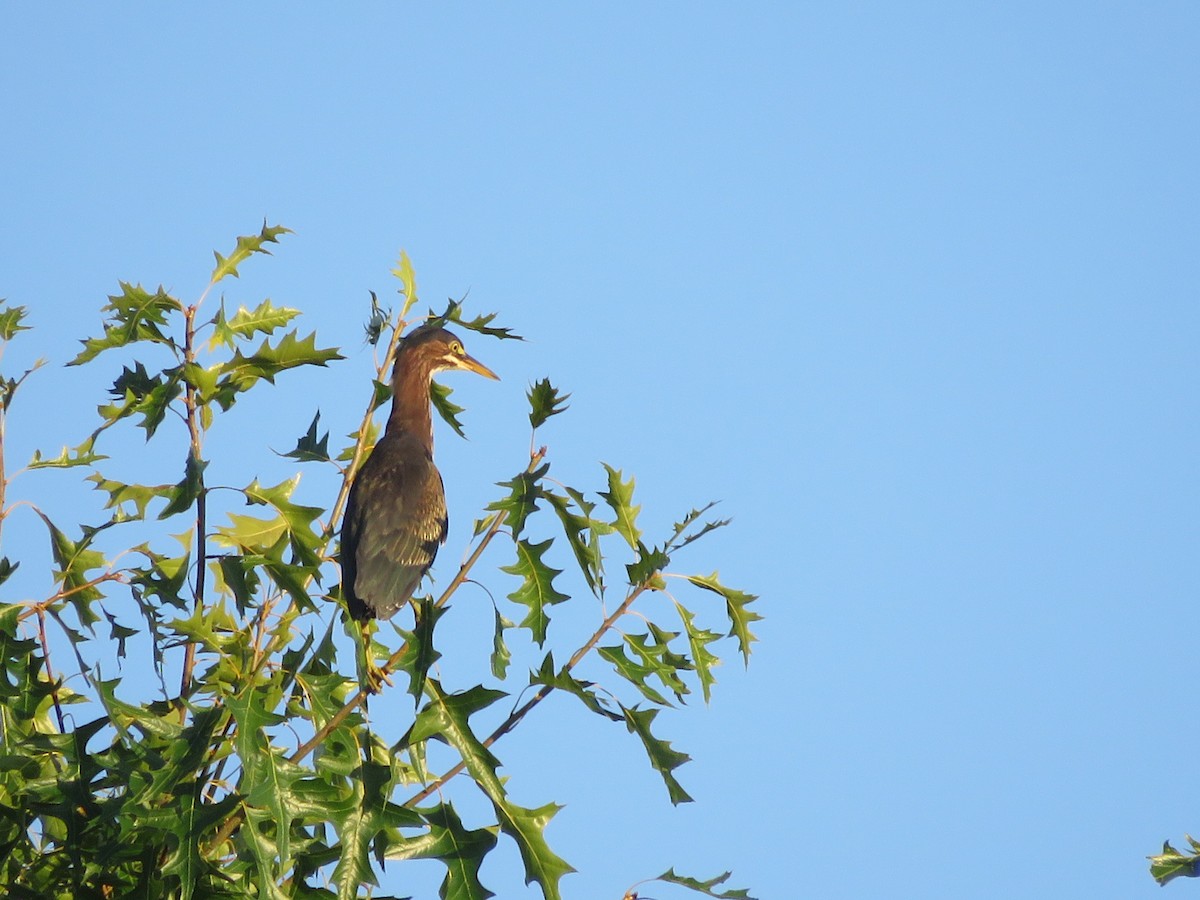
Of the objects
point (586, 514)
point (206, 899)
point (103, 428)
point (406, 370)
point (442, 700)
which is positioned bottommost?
point (206, 899)

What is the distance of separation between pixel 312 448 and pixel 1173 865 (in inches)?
108

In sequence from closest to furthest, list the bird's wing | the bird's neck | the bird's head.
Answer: the bird's wing → the bird's neck → the bird's head

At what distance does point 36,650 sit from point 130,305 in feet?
3.46

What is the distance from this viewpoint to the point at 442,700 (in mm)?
3354

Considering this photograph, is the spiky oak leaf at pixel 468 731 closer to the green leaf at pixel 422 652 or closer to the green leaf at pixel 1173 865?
the green leaf at pixel 422 652

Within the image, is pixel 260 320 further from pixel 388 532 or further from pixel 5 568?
pixel 388 532

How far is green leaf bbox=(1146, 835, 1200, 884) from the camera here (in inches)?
124

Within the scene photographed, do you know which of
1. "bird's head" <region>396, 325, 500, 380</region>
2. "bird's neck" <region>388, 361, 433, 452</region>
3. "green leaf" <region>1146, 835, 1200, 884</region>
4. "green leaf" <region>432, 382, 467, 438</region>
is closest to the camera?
"green leaf" <region>1146, 835, 1200, 884</region>

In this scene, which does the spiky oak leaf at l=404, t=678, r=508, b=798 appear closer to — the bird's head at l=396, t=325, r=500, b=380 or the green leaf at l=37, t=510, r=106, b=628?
the green leaf at l=37, t=510, r=106, b=628

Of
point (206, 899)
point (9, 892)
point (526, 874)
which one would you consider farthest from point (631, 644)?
point (9, 892)

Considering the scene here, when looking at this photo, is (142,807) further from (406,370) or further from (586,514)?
(406,370)

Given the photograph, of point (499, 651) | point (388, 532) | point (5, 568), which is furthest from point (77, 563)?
point (388, 532)

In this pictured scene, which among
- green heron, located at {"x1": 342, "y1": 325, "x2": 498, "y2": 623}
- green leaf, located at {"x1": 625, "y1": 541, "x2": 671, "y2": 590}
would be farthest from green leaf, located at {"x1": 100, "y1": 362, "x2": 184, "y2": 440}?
green heron, located at {"x1": 342, "y1": 325, "x2": 498, "y2": 623}

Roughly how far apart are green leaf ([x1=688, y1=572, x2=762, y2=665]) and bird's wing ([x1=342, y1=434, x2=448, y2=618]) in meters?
2.70
